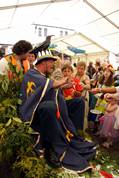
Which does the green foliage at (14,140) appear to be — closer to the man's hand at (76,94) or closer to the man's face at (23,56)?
the man's face at (23,56)

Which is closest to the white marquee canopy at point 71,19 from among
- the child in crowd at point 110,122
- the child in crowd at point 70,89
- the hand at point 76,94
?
the child in crowd at point 70,89

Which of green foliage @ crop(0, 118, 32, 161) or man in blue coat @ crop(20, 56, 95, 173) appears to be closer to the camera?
green foliage @ crop(0, 118, 32, 161)

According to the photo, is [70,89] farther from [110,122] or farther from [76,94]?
[110,122]

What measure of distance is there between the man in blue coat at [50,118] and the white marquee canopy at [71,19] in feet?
9.74

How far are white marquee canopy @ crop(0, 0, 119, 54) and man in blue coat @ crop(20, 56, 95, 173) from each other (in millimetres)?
2969

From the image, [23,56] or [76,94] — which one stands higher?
[23,56]


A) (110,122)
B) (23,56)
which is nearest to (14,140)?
(23,56)

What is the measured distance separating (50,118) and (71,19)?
19.9 ft

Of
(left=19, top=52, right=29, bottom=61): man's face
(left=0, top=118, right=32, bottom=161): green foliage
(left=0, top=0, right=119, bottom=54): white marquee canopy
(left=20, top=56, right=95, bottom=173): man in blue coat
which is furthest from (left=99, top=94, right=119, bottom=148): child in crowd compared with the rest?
(left=0, top=0, right=119, bottom=54): white marquee canopy

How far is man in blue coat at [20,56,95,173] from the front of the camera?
2307 mm

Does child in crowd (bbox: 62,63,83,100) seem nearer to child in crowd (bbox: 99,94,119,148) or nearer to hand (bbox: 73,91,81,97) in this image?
hand (bbox: 73,91,81,97)

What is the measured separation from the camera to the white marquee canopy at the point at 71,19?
575cm

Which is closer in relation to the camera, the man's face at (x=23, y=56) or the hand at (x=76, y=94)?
the man's face at (x=23, y=56)

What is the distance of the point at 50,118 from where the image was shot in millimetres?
2330
